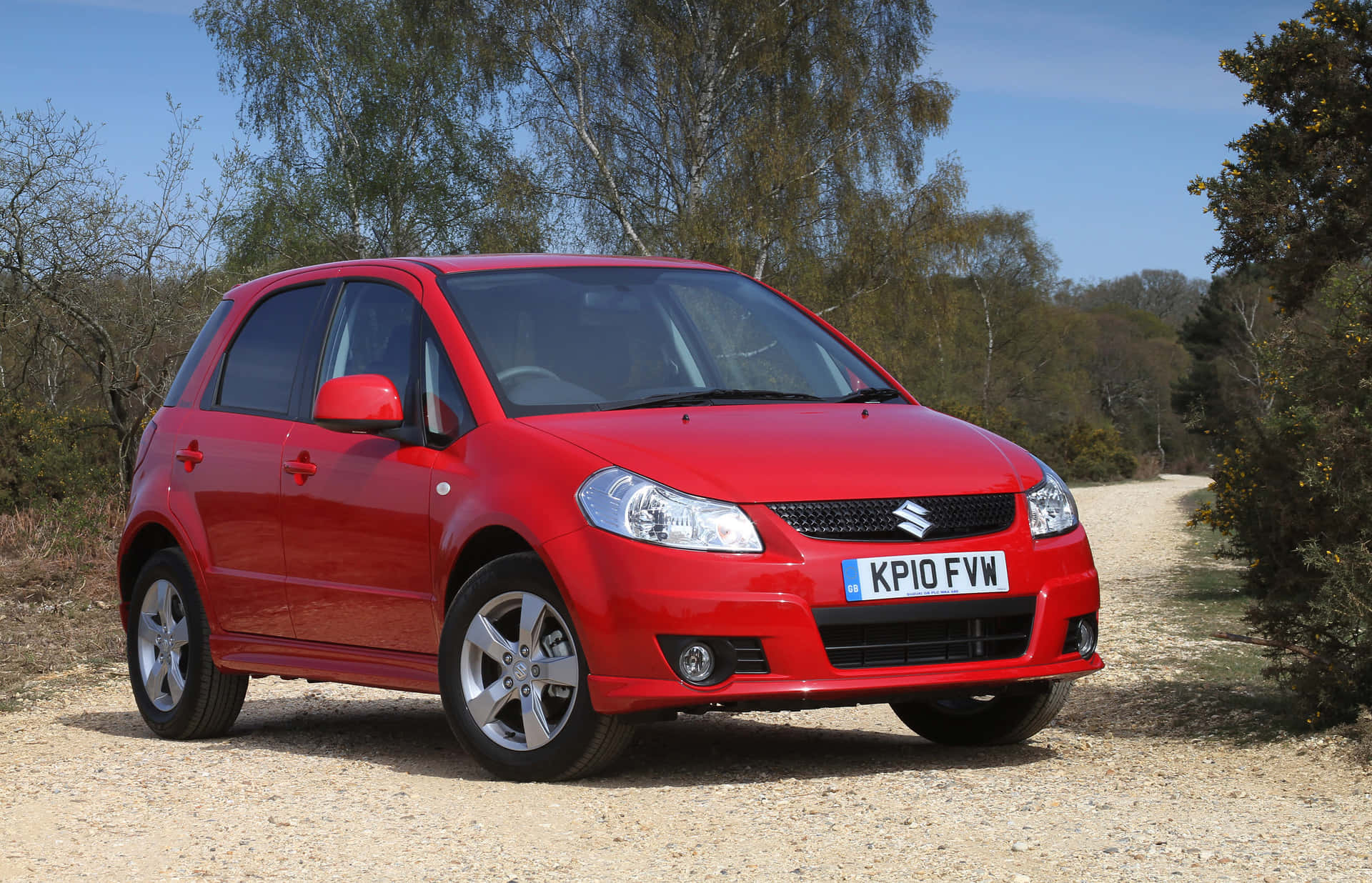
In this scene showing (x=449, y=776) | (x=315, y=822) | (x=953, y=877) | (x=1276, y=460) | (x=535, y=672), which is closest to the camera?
(x=953, y=877)

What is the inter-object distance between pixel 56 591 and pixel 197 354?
6324 mm

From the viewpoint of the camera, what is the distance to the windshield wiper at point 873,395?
18.6ft

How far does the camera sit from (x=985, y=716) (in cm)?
582

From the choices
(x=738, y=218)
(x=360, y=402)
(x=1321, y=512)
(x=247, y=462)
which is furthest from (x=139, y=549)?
(x=738, y=218)

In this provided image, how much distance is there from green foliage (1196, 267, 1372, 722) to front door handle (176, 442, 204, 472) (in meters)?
4.31

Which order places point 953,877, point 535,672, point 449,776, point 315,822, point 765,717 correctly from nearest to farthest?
point 953,877 → point 315,822 → point 535,672 → point 449,776 → point 765,717

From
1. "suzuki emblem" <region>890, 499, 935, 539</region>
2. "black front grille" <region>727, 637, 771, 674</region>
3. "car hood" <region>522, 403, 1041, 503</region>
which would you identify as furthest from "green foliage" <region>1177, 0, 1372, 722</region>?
"black front grille" <region>727, 637, 771, 674</region>

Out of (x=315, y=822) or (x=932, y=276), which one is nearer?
(x=315, y=822)

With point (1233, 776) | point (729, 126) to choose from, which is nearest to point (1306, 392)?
point (1233, 776)

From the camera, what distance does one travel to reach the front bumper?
453 centimetres

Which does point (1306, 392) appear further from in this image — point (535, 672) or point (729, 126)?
point (729, 126)

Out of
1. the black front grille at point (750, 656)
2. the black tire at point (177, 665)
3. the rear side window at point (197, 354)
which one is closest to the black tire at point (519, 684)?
the black front grille at point (750, 656)

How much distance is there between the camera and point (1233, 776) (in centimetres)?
526

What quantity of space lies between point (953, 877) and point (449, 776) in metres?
2.12
